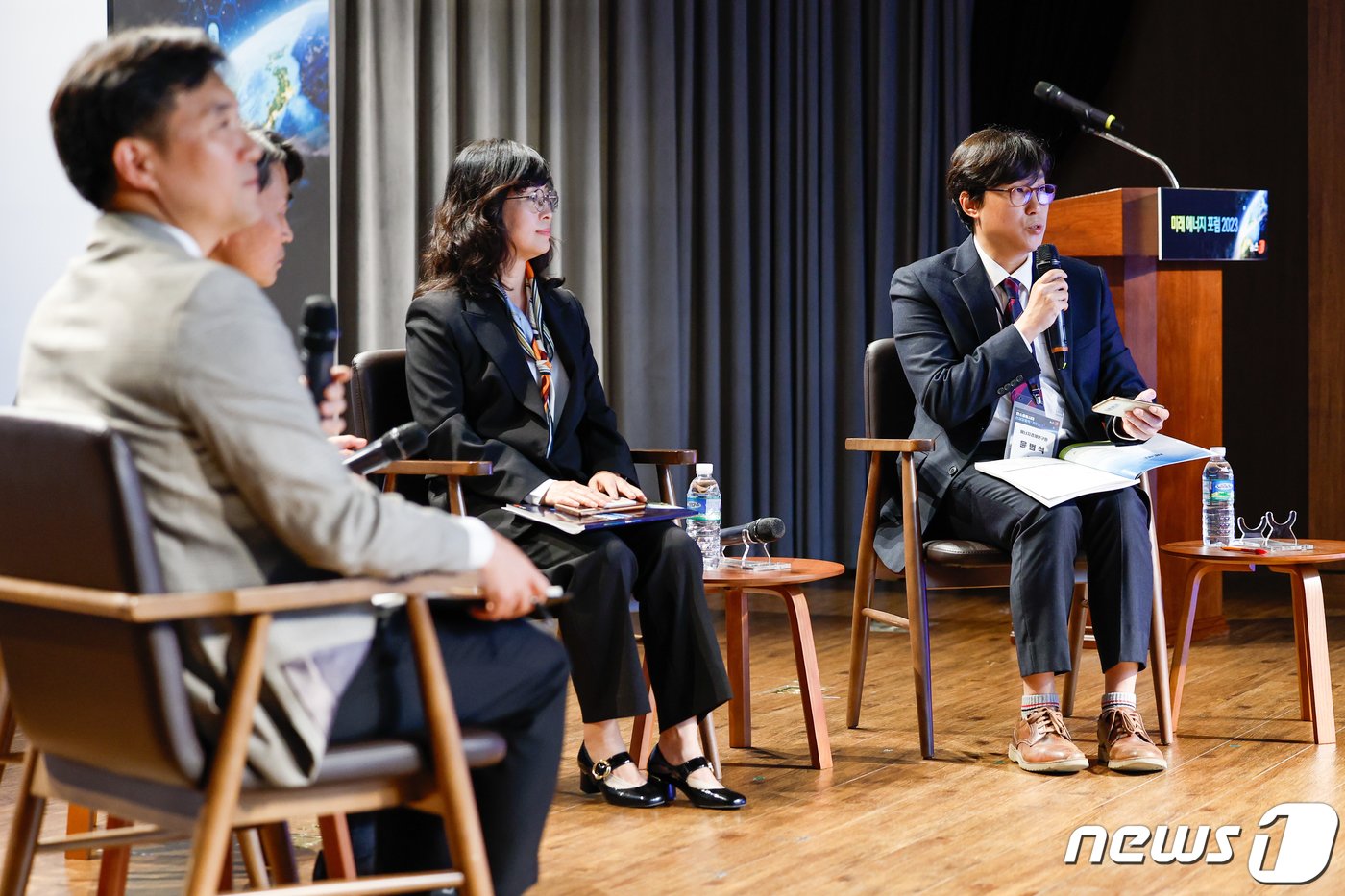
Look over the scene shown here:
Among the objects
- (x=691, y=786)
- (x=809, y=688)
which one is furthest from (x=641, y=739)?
(x=809, y=688)

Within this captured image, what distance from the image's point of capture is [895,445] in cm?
309

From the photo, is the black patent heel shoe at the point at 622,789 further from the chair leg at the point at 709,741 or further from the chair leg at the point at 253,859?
the chair leg at the point at 253,859

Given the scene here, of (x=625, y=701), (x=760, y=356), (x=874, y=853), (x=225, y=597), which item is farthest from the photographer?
(x=760, y=356)

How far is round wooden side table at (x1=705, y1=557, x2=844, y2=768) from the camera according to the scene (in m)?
2.92

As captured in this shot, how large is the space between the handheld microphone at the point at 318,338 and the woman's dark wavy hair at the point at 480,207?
1.11 meters

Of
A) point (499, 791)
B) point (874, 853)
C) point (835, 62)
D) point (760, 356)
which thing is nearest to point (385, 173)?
point (760, 356)

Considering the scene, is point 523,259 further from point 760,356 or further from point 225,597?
point 760,356

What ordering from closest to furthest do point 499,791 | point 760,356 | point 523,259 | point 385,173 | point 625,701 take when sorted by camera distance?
1. point 499,791
2. point 625,701
3. point 523,259
4. point 385,173
5. point 760,356

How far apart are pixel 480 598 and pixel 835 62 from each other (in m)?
4.39

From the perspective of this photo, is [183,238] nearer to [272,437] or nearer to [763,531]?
[272,437]

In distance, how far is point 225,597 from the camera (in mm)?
1445

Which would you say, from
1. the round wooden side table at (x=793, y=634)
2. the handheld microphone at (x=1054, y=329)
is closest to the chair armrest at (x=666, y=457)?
the round wooden side table at (x=793, y=634)

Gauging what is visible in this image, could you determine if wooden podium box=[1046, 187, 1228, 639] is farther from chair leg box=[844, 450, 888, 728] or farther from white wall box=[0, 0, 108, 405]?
white wall box=[0, 0, 108, 405]

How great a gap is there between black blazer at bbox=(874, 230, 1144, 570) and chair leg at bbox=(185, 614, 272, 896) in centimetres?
193
